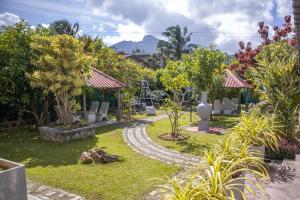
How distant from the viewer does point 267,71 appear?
847 cm

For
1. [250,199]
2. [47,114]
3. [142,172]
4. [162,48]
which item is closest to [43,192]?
[142,172]

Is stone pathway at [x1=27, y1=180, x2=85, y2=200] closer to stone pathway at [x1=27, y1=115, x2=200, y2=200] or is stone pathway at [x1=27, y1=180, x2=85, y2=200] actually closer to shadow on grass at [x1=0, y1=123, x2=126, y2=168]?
stone pathway at [x1=27, y1=115, x2=200, y2=200]

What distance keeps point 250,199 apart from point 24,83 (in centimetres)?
1186

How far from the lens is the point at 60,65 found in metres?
12.0

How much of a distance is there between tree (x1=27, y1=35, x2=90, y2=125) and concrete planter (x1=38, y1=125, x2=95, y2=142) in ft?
3.74

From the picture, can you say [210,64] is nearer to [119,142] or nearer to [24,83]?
[119,142]

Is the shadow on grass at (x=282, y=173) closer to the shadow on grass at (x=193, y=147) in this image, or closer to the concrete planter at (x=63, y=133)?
the shadow on grass at (x=193, y=147)

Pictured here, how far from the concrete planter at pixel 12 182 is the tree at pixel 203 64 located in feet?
40.6

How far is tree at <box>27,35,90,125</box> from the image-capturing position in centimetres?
1179

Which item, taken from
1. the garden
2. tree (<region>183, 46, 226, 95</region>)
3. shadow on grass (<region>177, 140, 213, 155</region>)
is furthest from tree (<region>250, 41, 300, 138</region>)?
tree (<region>183, 46, 226, 95</region>)

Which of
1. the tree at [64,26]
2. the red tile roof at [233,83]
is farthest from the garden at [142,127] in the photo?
the tree at [64,26]

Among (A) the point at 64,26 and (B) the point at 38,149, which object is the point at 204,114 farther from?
(A) the point at 64,26

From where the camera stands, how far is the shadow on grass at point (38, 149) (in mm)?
9188

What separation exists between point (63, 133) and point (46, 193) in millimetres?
5323
